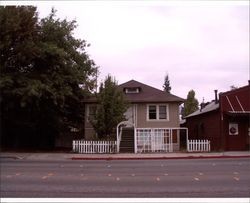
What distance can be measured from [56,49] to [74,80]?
3122mm

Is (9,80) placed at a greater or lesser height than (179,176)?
greater

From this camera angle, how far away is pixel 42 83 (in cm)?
2952

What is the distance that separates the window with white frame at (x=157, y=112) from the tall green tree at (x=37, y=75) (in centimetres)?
546

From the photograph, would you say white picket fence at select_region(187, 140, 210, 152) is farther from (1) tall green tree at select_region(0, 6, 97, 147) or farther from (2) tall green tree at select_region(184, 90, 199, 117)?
(2) tall green tree at select_region(184, 90, 199, 117)

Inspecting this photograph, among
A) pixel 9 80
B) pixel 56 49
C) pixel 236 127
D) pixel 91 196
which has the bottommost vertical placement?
pixel 91 196

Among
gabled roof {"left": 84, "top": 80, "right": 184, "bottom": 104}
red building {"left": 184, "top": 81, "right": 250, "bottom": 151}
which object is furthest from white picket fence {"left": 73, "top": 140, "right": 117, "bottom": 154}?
red building {"left": 184, "top": 81, "right": 250, "bottom": 151}

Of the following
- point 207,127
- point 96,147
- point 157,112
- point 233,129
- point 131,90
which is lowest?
point 96,147

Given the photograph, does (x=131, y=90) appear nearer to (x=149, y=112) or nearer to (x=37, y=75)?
(x=149, y=112)

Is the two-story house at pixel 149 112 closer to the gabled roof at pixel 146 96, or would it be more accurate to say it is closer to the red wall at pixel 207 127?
the gabled roof at pixel 146 96

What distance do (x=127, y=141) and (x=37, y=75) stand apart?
8.24 metres

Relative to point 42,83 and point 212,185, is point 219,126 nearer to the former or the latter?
point 42,83

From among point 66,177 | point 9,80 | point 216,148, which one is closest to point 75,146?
point 9,80

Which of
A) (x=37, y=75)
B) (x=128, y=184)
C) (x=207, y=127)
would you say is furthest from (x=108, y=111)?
(x=128, y=184)

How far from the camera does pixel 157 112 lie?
36.1 meters
